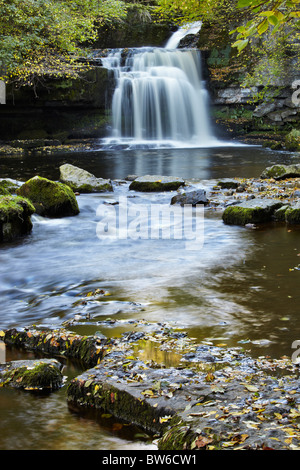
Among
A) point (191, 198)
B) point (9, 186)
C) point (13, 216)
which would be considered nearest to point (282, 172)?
point (191, 198)

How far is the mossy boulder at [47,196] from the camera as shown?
9.97 m

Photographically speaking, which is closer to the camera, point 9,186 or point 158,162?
point 9,186

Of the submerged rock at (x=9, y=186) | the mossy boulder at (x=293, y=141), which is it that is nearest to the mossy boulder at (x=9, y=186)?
the submerged rock at (x=9, y=186)

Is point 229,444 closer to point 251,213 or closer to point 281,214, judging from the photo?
point 251,213

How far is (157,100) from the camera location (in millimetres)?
23969

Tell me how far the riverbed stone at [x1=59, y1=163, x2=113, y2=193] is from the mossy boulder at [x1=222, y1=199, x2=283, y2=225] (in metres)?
4.29

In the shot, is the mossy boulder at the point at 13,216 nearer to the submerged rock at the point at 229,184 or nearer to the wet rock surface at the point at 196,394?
the wet rock surface at the point at 196,394

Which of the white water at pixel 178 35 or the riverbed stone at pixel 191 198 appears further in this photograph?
the white water at pixel 178 35

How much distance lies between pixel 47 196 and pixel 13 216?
1.72m

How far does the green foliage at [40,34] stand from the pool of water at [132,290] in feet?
29.3

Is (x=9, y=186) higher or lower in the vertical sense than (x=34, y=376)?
higher
